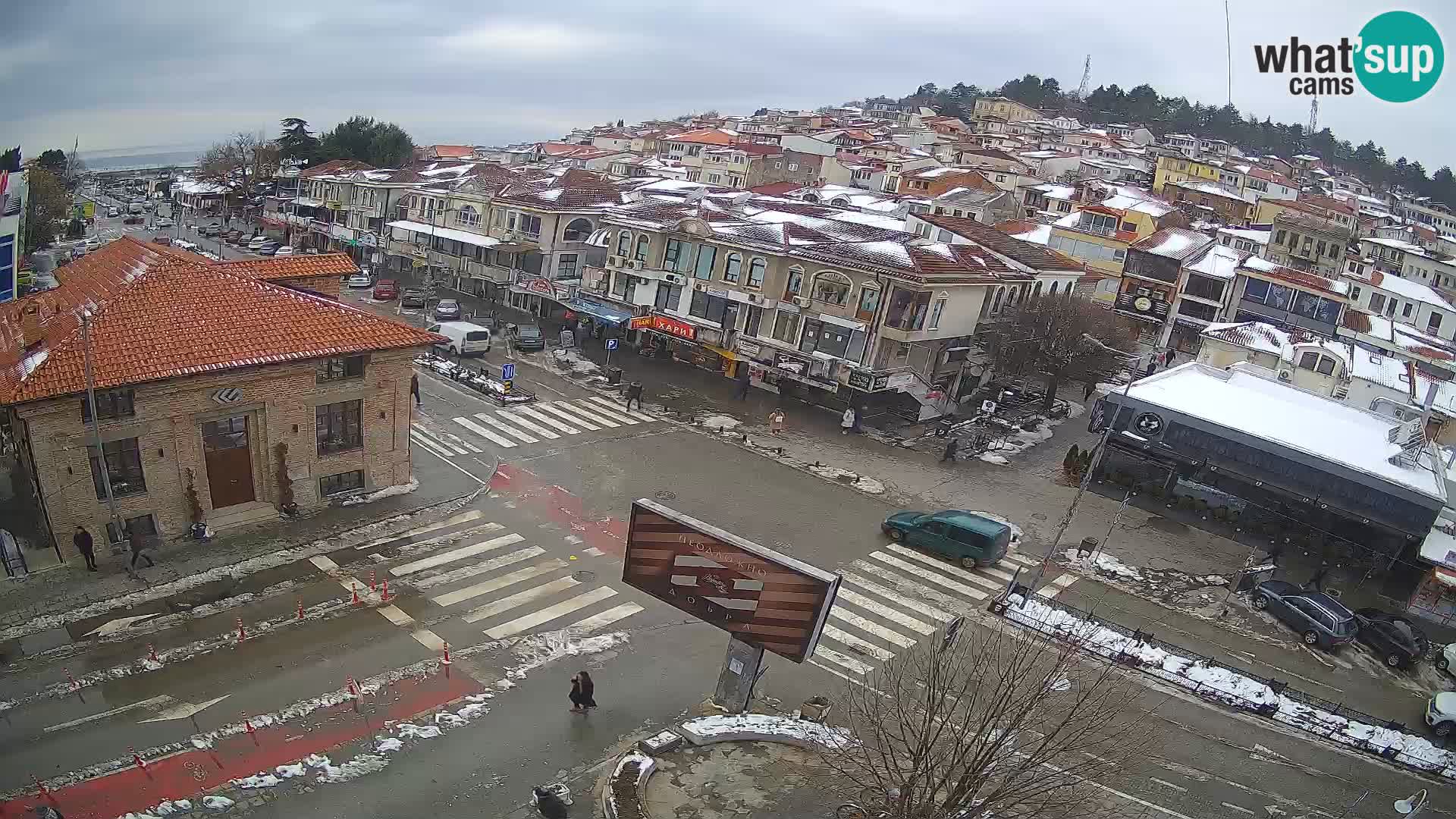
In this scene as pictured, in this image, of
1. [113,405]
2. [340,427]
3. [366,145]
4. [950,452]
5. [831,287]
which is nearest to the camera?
[113,405]

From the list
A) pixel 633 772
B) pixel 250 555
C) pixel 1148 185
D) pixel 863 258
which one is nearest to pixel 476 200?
pixel 863 258

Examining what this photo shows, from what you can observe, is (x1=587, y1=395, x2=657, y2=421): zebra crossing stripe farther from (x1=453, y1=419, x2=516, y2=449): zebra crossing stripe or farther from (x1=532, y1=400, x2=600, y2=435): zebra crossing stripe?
(x1=453, y1=419, x2=516, y2=449): zebra crossing stripe

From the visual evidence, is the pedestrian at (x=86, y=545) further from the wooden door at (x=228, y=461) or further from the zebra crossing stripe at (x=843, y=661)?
the zebra crossing stripe at (x=843, y=661)

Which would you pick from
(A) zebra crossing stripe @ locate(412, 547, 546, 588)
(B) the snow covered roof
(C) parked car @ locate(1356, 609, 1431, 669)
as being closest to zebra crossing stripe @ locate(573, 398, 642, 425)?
(A) zebra crossing stripe @ locate(412, 547, 546, 588)

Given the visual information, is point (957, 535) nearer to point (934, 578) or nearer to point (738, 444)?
point (934, 578)

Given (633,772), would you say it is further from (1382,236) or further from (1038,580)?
(1382,236)

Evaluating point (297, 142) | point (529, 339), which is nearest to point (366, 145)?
point (297, 142)
